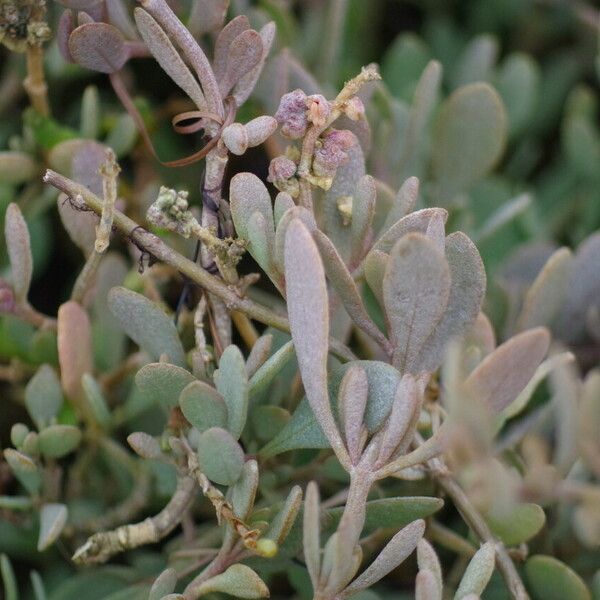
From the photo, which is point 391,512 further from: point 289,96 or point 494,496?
point 289,96

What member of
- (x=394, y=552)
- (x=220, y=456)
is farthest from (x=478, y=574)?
(x=220, y=456)

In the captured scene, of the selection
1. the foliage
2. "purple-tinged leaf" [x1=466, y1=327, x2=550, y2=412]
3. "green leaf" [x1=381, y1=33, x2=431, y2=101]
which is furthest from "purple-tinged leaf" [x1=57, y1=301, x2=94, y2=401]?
"green leaf" [x1=381, y1=33, x2=431, y2=101]

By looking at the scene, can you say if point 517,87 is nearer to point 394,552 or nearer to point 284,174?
point 284,174

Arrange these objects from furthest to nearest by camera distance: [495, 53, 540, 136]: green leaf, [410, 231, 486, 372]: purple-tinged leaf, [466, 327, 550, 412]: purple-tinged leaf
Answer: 1. [495, 53, 540, 136]: green leaf
2. [410, 231, 486, 372]: purple-tinged leaf
3. [466, 327, 550, 412]: purple-tinged leaf

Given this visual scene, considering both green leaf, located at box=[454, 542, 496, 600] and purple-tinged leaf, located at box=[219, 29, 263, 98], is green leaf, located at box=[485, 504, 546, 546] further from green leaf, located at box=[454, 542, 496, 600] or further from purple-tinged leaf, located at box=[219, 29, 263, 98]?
purple-tinged leaf, located at box=[219, 29, 263, 98]

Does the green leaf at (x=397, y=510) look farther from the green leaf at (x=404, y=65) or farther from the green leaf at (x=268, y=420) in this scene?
the green leaf at (x=404, y=65)

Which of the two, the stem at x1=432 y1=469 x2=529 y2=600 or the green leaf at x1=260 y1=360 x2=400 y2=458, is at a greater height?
the green leaf at x1=260 y1=360 x2=400 y2=458

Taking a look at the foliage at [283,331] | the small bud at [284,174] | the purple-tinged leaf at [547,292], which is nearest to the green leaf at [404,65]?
the foliage at [283,331]
